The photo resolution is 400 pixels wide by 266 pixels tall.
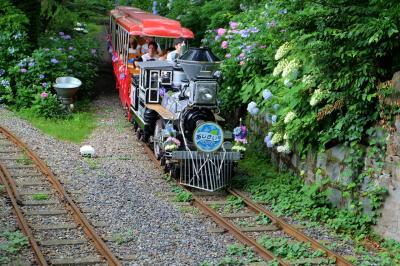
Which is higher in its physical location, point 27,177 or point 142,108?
point 142,108

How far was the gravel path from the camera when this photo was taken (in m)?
8.99

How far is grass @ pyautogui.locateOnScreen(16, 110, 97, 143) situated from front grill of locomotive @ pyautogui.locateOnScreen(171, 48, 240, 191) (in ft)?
13.2

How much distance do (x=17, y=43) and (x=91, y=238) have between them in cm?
1251

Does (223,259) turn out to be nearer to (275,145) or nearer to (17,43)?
(275,145)

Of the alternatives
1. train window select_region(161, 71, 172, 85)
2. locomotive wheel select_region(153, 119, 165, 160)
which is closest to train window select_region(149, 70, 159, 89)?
train window select_region(161, 71, 172, 85)

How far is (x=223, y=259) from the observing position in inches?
338

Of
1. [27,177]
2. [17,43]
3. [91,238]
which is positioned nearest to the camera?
[91,238]

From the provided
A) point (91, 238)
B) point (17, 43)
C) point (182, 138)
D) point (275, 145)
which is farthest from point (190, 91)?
point (17, 43)

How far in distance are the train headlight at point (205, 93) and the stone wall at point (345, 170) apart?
1.79 m

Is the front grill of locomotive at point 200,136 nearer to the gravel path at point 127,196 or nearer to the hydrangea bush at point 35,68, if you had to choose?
the gravel path at point 127,196

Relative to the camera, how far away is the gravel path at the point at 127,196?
899 cm

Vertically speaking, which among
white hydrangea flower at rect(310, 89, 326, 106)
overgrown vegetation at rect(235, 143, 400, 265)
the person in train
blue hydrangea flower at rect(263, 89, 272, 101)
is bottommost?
overgrown vegetation at rect(235, 143, 400, 265)

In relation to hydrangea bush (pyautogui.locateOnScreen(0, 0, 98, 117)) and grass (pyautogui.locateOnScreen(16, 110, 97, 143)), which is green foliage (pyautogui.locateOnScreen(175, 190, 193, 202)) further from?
hydrangea bush (pyautogui.locateOnScreen(0, 0, 98, 117))

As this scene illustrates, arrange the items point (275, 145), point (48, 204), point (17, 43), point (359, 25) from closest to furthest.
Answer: point (359, 25) → point (48, 204) → point (275, 145) → point (17, 43)
